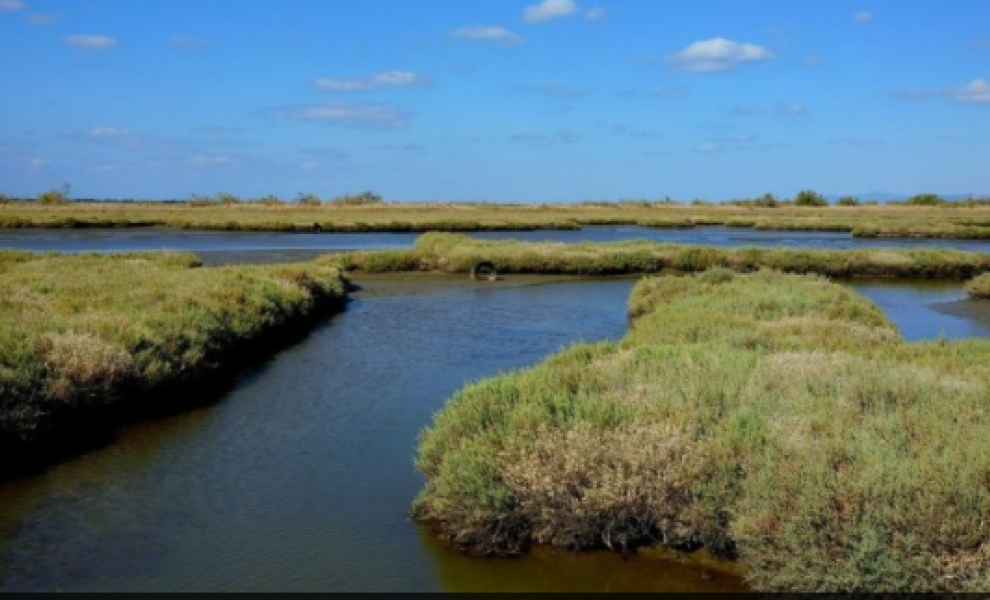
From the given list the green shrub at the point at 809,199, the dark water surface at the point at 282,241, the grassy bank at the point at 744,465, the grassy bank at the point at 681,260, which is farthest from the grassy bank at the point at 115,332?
the green shrub at the point at 809,199

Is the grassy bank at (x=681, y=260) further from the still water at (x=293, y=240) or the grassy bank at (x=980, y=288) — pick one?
the grassy bank at (x=980, y=288)

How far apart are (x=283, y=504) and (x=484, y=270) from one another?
29.7 metres

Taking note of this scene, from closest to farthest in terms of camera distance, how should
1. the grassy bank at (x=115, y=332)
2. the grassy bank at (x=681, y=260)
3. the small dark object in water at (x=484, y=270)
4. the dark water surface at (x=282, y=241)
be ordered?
the grassy bank at (x=115, y=332) → the small dark object in water at (x=484, y=270) → the grassy bank at (x=681, y=260) → the dark water surface at (x=282, y=241)

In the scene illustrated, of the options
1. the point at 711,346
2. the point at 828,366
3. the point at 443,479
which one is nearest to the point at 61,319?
the point at 443,479

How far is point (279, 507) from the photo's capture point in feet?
32.5

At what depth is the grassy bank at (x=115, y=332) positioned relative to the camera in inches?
473

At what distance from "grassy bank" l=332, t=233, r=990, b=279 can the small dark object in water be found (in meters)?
0.23

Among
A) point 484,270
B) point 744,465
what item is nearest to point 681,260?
point 484,270

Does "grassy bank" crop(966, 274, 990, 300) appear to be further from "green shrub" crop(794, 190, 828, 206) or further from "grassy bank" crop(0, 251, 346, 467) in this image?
"green shrub" crop(794, 190, 828, 206)

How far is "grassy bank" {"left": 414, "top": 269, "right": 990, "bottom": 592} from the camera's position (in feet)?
22.0

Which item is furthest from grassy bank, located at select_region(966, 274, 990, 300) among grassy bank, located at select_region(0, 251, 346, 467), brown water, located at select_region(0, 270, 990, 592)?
grassy bank, located at select_region(0, 251, 346, 467)

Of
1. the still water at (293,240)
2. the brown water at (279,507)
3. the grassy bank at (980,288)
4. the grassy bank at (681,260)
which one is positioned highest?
the still water at (293,240)

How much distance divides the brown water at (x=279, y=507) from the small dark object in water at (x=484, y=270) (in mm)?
→ 18595

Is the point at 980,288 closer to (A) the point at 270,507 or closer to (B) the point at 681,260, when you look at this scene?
(B) the point at 681,260
